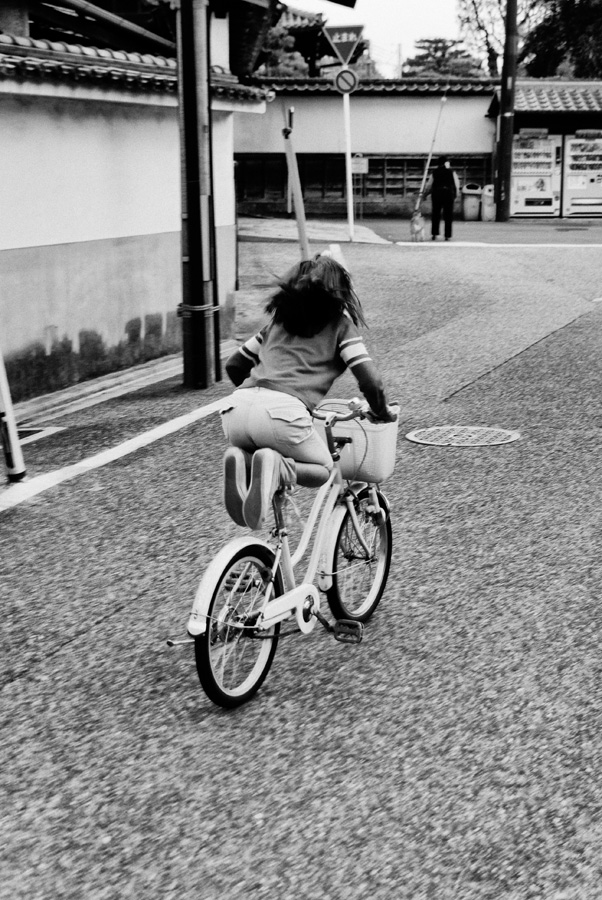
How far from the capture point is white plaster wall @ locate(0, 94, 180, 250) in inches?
389

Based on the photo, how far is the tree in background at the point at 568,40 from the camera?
136ft

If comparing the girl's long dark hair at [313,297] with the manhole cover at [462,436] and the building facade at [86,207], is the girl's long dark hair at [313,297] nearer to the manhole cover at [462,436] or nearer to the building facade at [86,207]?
the manhole cover at [462,436]

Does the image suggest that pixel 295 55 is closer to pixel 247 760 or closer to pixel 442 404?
pixel 442 404

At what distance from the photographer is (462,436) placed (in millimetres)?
8203

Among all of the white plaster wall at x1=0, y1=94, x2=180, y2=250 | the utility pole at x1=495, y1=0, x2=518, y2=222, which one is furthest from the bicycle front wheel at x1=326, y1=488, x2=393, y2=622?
the utility pole at x1=495, y1=0, x2=518, y2=222

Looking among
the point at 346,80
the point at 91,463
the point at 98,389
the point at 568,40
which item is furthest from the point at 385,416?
the point at 568,40

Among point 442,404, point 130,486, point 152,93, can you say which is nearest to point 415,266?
point 152,93

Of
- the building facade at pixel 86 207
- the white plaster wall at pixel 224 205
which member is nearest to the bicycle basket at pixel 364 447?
the building facade at pixel 86 207

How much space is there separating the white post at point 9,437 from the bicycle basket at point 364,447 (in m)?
3.44

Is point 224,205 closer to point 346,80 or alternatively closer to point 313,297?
point 346,80

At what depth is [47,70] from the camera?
31.7ft

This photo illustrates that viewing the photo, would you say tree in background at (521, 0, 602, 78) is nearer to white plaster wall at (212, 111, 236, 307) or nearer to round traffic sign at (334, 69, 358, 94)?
round traffic sign at (334, 69, 358, 94)

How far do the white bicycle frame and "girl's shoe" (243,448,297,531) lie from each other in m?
0.08

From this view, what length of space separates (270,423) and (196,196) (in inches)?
273
